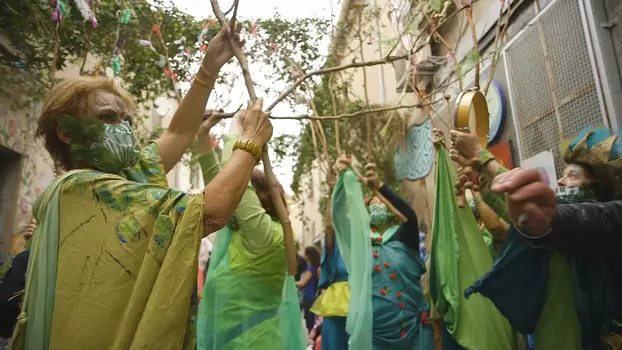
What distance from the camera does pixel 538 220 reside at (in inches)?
45.6

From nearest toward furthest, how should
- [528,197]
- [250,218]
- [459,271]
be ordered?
[528,197] < [250,218] < [459,271]

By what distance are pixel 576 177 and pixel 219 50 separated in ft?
4.83

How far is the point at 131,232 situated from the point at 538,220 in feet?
3.58

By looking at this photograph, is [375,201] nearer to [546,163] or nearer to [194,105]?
[546,163]

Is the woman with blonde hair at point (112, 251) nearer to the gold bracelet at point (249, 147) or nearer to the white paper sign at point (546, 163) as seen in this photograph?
the gold bracelet at point (249, 147)

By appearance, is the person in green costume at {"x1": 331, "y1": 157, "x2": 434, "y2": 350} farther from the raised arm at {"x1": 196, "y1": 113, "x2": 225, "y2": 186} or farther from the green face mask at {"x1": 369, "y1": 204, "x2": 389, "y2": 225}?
the raised arm at {"x1": 196, "y1": 113, "x2": 225, "y2": 186}

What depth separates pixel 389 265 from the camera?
135 inches

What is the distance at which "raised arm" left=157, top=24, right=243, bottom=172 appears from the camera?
1709 millimetres

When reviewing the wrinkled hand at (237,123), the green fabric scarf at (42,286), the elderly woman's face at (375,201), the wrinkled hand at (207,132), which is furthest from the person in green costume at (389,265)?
the green fabric scarf at (42,286)

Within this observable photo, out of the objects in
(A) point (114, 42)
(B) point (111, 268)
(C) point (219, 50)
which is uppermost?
(A) point (114, 42)

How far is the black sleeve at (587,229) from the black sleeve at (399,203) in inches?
80.9

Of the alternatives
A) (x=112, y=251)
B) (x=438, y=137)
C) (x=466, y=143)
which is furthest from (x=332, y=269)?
(x=112, y=251)

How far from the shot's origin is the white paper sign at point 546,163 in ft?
11.3

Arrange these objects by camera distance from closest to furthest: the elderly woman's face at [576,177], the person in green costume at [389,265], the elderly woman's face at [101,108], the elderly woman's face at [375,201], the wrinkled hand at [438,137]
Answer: the elderly woman's face at [101,108]
the elderly woman's face at [576,177]
the wrinkled hand at [438,137]
the person in green costume at [389,265]
the elderly woman's face at [375,201]
